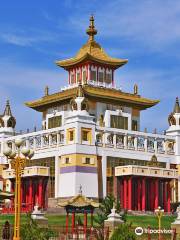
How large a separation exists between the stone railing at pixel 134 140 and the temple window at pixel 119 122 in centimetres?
461

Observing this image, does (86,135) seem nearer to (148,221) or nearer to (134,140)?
(134,140)

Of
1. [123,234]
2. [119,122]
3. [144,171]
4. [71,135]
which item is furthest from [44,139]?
[123,234]

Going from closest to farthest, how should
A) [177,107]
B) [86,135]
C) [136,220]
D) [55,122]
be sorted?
[136,220] < [86,135] < [55,122] < [177,107]

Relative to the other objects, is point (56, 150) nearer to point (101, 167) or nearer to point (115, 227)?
point (101, 167)

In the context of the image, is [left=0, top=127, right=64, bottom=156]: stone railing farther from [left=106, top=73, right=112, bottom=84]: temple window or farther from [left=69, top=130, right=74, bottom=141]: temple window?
[left=106, top=73, right=112, bottom=84]: temple window

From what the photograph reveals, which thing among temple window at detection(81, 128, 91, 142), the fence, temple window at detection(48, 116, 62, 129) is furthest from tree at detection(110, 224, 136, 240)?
temple window at detection(48, 116, 62, 129)

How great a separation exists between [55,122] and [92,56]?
9.43m

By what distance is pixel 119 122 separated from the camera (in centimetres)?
8281

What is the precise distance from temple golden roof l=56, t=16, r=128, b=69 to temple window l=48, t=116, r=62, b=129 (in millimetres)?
7542

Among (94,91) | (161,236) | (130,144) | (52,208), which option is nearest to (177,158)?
(130,144)

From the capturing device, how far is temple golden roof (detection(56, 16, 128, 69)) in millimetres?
84812

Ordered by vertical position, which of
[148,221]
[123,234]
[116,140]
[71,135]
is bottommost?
[148,221]

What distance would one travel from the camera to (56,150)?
2928 inches

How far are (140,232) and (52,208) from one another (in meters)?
33.2
